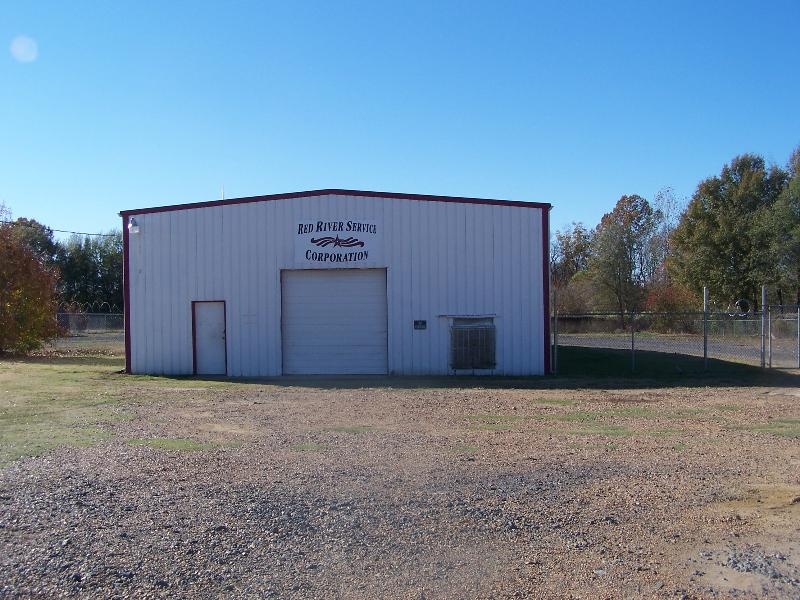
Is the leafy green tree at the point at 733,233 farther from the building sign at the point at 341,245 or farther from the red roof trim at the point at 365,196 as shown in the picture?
the building sign at the point at 341,245

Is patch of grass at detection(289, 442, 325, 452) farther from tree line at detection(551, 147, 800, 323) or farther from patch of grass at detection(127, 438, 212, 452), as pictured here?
tree line at detection(551, 147, 800, 323)

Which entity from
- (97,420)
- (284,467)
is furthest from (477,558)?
(97,420)

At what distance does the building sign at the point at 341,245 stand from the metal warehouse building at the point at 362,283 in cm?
3

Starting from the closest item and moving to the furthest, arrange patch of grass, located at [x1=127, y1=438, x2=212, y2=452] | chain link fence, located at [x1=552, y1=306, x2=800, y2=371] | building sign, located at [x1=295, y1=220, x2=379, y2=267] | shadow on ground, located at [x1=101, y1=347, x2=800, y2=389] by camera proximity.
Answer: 1. patch of grass, located at [x1=127, y1=438, x2=212, y2=452]
2. shadow on ground, located at [x1=101, y1=347, x2=800, y2=389]
3. building sign, located at [x1=295, y1=220, x2=379, y2=267]
4. chain link fence, located at [x1=552, y1=306, x2=800, y2=371]

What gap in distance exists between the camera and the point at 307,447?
11.0 metres

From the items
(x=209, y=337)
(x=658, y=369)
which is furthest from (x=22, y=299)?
(x=658, y=369)

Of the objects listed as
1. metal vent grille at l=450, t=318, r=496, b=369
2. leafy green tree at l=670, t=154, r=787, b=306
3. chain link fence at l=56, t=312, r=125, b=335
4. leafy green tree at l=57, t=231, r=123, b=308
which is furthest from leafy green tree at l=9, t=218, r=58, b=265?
metal vent grille at l=450, t=318, r=496, b=369

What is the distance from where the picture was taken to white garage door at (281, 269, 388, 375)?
77.7 ft

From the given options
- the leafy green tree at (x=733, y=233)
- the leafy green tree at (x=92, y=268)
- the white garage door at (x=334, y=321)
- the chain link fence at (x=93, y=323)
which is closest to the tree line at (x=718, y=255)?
the leafy green tree at (x=733, y=233)

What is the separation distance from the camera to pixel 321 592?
5.68 m

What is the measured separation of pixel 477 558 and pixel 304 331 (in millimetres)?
17792

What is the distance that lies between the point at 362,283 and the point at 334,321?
1.39 metres

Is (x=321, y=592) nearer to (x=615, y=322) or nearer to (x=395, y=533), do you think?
(x=395, y=533)

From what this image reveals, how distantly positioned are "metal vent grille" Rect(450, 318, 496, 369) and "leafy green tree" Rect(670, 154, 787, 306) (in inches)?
1172
